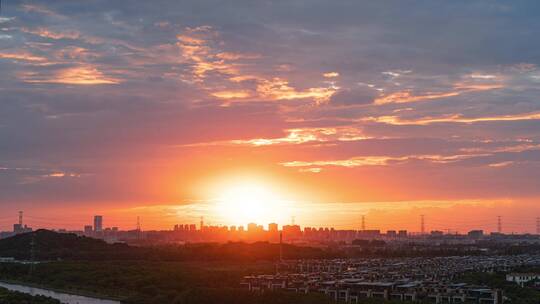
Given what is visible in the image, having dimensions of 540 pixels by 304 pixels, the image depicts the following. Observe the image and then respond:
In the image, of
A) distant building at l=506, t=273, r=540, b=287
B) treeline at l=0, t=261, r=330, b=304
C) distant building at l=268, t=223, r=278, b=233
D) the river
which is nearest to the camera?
treeline at l=0, t=261, r=330, b=304

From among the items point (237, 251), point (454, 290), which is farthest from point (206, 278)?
point (237, 251)

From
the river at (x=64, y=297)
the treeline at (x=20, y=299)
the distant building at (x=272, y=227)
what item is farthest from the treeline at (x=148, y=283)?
the distant building at (x=272, y=227)

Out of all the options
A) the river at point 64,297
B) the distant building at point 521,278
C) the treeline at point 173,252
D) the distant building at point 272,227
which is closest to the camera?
the distant building at point 521,278

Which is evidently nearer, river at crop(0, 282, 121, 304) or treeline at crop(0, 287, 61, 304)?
treeline at crop(0, 287, 61, 304)

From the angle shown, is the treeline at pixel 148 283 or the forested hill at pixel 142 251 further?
the forested hill at pixel 142 251

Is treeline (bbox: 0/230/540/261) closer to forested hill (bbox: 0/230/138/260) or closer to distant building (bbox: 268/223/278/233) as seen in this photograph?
forested hill (bbox: 0/230/138/260)

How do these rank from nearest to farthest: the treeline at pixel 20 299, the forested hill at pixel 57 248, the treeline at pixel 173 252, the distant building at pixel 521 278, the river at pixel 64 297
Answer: the treeline at pixel 20 299 → the distant building at pixel 521 278 → the river at pixel 64 297 → the treeline at pixel 173 252 → the forested hill at pixel 57 248

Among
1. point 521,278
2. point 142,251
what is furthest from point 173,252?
point 521,278

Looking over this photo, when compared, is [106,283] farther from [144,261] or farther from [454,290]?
[454,290]

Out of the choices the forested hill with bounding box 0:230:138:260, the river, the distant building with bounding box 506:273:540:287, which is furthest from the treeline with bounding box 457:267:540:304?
the forested hill with bounding box 0:230:138:260

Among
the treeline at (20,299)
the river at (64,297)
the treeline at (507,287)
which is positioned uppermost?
the treeline at (507,287)

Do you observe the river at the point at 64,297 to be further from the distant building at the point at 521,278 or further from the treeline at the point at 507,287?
the distant building at the point at 521,278
